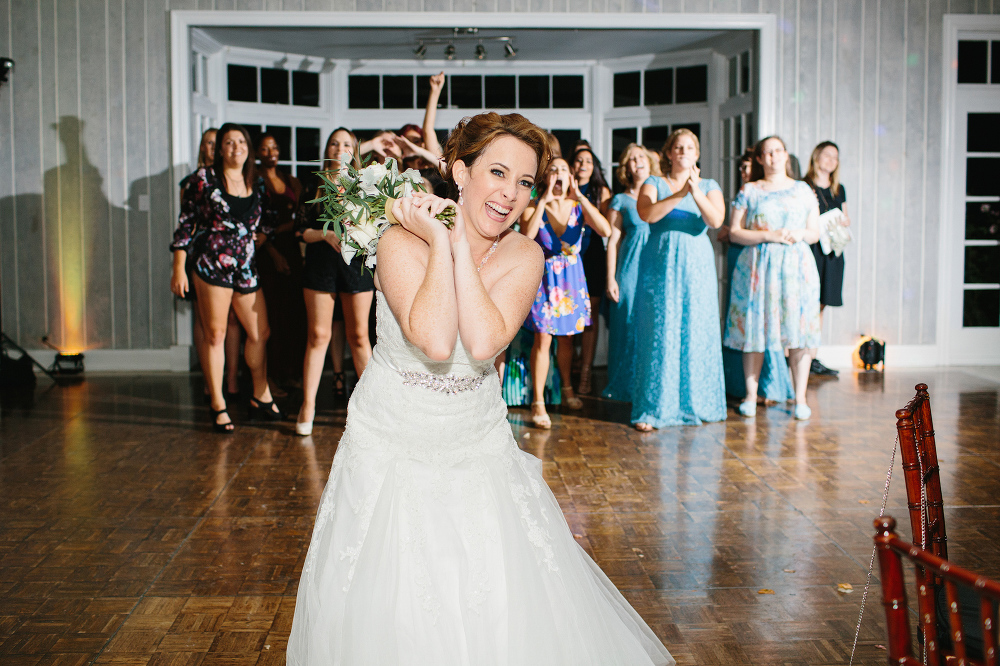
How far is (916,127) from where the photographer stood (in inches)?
289

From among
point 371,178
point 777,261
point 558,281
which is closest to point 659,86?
point 777,261

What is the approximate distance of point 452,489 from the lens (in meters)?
1.80

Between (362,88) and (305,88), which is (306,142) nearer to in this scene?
(305,88)

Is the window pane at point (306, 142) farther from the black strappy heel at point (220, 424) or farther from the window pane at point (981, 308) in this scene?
the window pane at point (981, 308)

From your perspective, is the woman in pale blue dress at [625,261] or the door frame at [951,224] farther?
the door frame at [951,224]

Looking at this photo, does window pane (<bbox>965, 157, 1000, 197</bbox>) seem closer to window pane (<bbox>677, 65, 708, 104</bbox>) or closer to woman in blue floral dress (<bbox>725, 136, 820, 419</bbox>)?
window pane (<bbox>677, 65, 708, 104</bbox>)

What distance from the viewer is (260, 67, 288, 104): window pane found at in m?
7.82

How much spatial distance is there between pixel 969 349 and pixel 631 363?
349 centimetres

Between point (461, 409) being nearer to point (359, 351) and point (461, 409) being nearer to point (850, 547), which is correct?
point (850, 547)

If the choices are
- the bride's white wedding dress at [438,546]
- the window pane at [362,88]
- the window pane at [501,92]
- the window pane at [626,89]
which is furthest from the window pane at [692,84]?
the bride's white wedding dress at [438,546]

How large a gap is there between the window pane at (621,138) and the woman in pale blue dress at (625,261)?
2.20 meters

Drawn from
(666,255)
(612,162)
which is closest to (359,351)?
(666,255)

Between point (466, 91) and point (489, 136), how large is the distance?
6.59 m

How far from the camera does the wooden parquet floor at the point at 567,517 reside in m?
2.53
